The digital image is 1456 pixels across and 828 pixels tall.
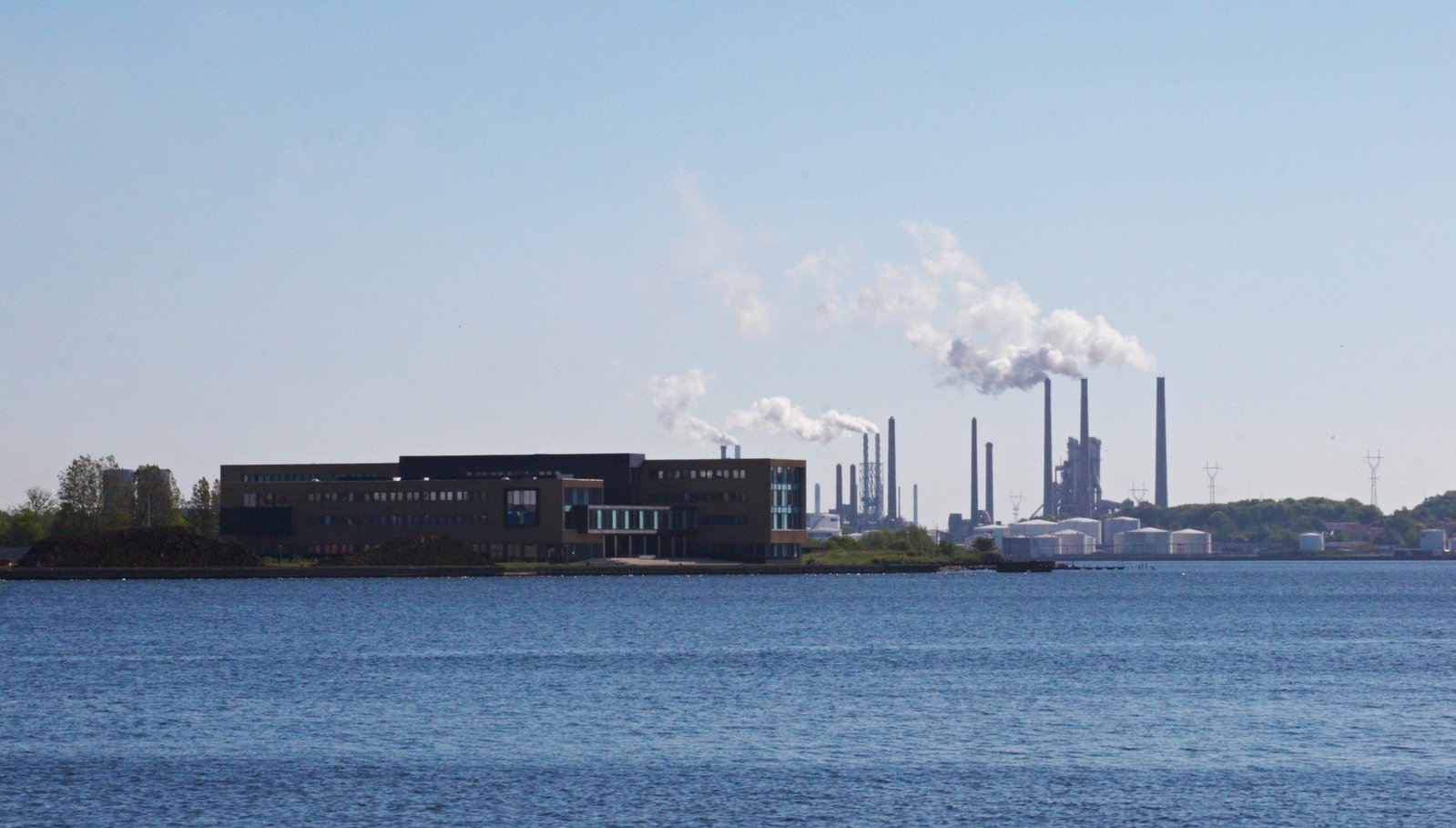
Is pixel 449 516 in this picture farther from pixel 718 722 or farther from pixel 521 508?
pixel 718 722

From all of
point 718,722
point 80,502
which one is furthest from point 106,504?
point 718,722

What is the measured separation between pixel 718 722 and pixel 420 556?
133604 millimetres

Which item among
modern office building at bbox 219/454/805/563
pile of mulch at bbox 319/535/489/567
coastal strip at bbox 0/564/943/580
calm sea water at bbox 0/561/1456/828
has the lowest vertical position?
calm sea water at bbox 0/561/1456/828

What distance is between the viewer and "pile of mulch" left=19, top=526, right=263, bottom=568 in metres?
180

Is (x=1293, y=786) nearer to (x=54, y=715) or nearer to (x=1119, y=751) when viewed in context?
(x=1119, y=751)

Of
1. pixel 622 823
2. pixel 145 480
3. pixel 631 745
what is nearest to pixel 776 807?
pixel 622 823

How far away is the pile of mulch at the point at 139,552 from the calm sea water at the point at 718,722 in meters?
66.2

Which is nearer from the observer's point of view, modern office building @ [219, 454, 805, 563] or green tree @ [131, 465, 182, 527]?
modern office building @ [219, 454, 805, 563]

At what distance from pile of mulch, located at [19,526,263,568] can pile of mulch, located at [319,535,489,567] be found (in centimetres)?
1005

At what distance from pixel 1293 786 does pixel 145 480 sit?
170 meters

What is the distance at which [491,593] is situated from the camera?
151125mm

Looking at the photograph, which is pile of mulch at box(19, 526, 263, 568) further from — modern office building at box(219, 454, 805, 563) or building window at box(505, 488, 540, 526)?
building window at box(505, 488, 540, 526)

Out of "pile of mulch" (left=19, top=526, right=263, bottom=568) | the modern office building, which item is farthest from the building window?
"pile of mulch" (left=19, top=526, right=263, bottom=568)

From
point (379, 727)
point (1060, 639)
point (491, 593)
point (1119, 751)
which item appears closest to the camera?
point (1119, 751)
